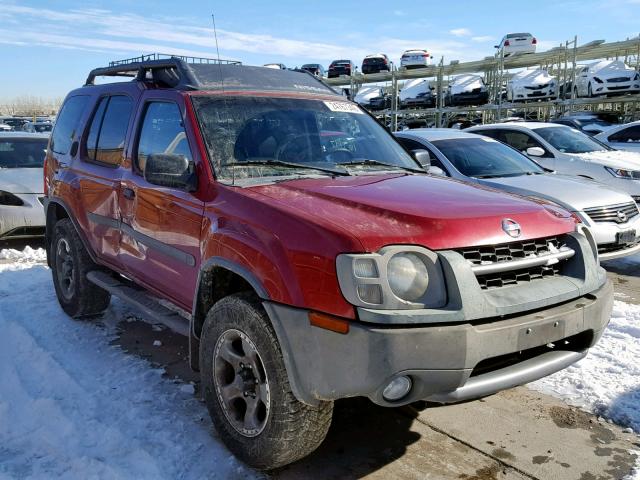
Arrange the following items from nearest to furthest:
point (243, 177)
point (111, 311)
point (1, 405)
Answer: point (243, 177) → point (1, 405) → point (111, 311)

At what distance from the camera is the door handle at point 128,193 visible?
3948 millimetres

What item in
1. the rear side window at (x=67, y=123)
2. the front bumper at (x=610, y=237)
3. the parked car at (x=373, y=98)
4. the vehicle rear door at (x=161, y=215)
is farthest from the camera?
the parked car at (x=373, y=98)

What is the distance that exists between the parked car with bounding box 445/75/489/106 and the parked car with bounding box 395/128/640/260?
1673cm

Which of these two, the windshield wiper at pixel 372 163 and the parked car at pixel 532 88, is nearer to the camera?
the windshield wiper at pixel 372 163

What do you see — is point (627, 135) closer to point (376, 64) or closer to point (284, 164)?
point (284, 164)

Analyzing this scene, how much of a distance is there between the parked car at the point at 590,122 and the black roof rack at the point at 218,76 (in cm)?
1442

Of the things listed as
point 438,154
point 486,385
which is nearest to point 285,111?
point 486,385

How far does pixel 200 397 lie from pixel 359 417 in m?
1.00

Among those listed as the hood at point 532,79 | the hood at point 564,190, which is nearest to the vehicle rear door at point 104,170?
the hood at point 564,190

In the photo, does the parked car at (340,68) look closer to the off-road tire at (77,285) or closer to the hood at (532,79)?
the hood at (532,79)

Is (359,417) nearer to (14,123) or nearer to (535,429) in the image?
(535,429)

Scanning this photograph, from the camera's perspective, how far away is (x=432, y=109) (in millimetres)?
26016

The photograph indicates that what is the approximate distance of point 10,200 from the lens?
8055 mm

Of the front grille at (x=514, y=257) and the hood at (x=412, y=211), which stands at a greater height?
the hood at (x=412, y=211)
